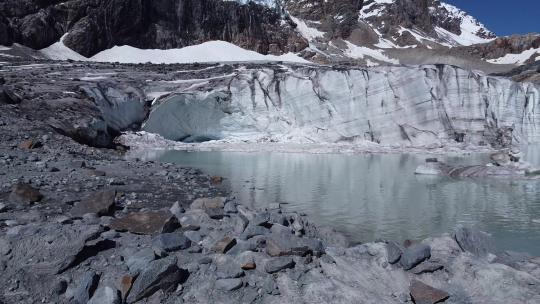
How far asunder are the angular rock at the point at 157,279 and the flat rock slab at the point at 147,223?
0.84 m

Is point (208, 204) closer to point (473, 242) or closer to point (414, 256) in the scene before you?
point (414, 256)

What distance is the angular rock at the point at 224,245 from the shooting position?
3.66 m

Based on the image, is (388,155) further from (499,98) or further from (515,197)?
(515,197)

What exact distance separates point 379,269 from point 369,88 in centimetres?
1894

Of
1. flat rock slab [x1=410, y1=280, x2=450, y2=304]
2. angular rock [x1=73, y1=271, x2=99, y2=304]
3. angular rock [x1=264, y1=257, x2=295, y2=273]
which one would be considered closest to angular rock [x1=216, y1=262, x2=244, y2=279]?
angular rock [x1=264, y1=257, x2=295, y2=273]

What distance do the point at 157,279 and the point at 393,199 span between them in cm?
568

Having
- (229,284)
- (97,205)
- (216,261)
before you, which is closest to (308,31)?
(97,205)

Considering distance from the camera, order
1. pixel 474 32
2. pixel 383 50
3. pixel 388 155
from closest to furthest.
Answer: pixel 388 155 → pixel 383 50 → pixel 474 32

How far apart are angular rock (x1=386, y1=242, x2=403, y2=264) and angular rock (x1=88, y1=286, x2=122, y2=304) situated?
6.92ft

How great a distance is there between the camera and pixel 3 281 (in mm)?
3033

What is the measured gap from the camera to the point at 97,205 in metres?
4.61

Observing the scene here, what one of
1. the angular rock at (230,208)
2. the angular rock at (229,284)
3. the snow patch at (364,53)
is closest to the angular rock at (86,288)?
the angular rock at (229,284)

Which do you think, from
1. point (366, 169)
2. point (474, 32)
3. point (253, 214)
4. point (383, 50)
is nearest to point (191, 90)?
point (366, 169)

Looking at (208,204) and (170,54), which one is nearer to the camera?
(208,204)
